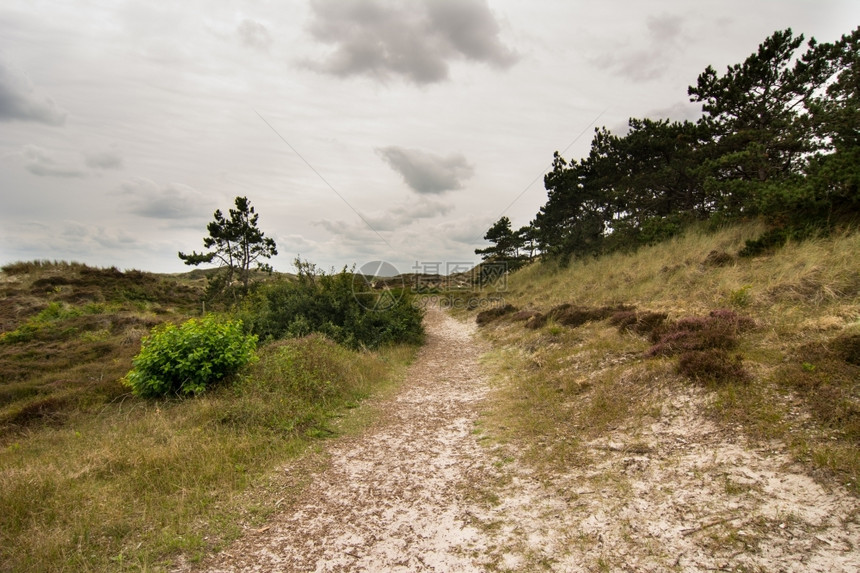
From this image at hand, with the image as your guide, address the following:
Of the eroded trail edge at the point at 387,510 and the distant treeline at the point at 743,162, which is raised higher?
the distant treeline at the point at 743,162

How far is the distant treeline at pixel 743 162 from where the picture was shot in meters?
12.1

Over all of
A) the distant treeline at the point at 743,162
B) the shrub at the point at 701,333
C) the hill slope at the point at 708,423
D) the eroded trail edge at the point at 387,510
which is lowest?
the eroded trail edge at the point at 387,510

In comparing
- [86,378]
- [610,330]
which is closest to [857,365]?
[610,330]

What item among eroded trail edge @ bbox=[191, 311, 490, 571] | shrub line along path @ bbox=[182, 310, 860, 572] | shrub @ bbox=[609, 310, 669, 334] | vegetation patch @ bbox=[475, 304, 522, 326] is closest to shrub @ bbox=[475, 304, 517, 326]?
vegetation patch @ bbox=[475, 304, 522, 326]

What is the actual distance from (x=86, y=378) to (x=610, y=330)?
14240mm

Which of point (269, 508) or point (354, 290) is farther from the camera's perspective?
point (354, 290)

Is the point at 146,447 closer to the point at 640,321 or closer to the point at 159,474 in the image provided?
the point at 159,474

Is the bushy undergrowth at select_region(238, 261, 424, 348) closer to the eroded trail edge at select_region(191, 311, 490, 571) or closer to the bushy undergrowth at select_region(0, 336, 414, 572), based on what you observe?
the bushy undergrowth at select_region(0, 336, 414, 572)

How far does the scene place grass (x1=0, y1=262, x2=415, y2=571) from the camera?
386 centimetres

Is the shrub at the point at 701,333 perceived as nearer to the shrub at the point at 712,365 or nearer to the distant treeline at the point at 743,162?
the shrub at the point at 712,365

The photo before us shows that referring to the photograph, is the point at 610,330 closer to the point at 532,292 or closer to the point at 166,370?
the point at 166,370

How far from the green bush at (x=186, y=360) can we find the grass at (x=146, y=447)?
36 cm

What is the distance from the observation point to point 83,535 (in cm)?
382

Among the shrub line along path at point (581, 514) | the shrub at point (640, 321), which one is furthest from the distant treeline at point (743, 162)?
the shrub line along path at point (581, 514)
